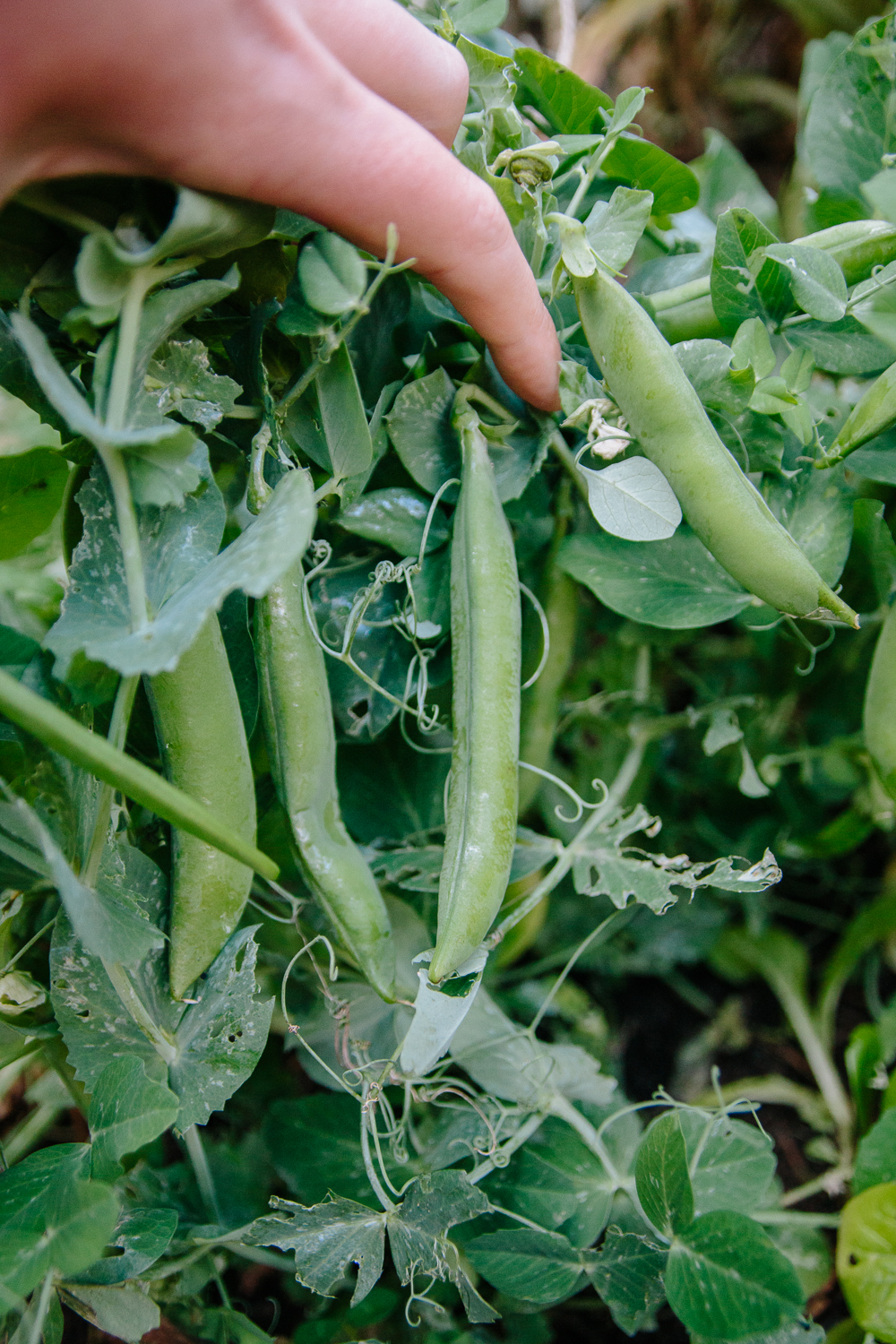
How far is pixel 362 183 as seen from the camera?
59 cm

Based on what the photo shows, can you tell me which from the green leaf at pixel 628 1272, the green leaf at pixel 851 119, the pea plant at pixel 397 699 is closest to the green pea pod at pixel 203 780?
the pea plant at pixel 397 699

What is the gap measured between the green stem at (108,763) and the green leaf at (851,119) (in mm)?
944

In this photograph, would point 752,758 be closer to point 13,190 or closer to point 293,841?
point 293,841

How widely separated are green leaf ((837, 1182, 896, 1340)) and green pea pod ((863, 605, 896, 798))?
42cm

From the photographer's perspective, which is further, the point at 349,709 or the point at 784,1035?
the point at 784,1035

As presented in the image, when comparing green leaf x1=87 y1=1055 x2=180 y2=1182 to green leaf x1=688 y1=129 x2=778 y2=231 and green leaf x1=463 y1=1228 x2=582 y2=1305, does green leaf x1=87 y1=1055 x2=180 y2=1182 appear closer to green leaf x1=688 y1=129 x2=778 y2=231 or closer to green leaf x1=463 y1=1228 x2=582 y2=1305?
green leaf x1=463 y1=1228 x2=582 y2=1305

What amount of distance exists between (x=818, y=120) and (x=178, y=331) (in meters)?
0.77

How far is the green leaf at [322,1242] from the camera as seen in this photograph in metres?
0.69

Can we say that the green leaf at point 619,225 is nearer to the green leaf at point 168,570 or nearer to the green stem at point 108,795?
the green leaf at point 168,570

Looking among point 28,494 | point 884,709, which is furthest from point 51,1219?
point 884,709

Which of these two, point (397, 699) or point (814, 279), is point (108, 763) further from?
point (814, 279)

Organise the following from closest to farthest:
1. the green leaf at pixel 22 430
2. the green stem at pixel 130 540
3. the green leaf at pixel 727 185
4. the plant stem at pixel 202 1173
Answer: the green stem at pixel 130 540 → the plant stem at pixel 202 1173 → the green leaf at pixel 727 185 → the green leaf at pixel 22 430


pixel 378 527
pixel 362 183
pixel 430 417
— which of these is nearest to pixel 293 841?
pixel 378 527

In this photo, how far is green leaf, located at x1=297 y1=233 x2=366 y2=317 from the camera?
611 millimetres
